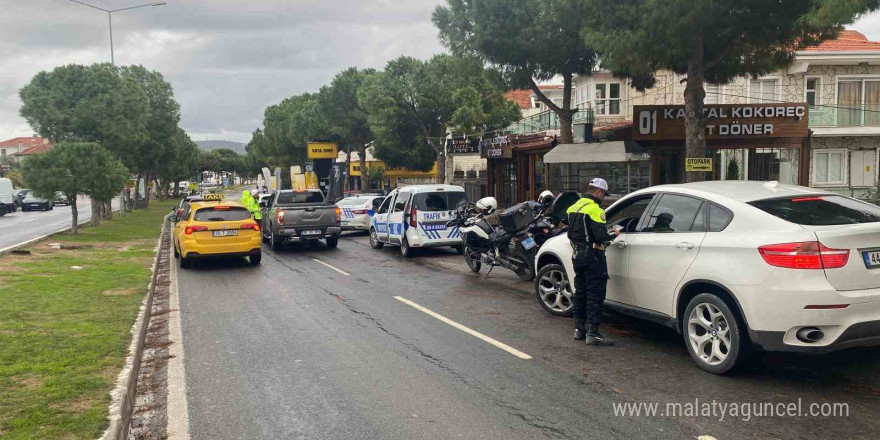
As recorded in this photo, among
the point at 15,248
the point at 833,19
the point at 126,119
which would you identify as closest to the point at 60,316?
the point at 15,248

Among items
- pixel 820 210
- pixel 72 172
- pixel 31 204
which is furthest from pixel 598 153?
pixel 31 204

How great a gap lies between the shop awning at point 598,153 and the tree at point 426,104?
45.0 feet

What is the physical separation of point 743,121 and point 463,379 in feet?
57.7

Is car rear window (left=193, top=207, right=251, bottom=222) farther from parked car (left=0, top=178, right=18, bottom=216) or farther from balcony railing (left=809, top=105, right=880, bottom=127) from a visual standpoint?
parked car (left=0, top=178, right=18, bottom=216)

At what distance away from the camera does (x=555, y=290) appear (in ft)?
28.4

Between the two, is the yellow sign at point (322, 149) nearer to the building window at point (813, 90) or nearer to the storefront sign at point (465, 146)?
the storefront sign at point (465, 146)

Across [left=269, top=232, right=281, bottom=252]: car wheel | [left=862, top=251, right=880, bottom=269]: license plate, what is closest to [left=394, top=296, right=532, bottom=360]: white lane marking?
[left=862, top=251, right=880, bottom=269]: license plate

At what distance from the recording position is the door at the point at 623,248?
7.08 metres

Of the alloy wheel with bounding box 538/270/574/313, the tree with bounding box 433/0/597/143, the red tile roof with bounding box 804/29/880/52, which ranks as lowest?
the alloy wheel with bounding box 538/270/574/313

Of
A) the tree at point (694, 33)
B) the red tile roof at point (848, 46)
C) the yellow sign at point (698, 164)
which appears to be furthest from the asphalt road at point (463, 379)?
the red tile roof at point (848, 46)

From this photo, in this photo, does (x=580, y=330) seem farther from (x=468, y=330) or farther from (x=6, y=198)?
(x=6, y=198)

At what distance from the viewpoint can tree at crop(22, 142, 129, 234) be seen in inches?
832

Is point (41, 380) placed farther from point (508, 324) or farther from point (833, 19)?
point (833, 19)

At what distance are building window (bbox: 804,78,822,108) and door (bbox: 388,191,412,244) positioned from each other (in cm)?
1986
